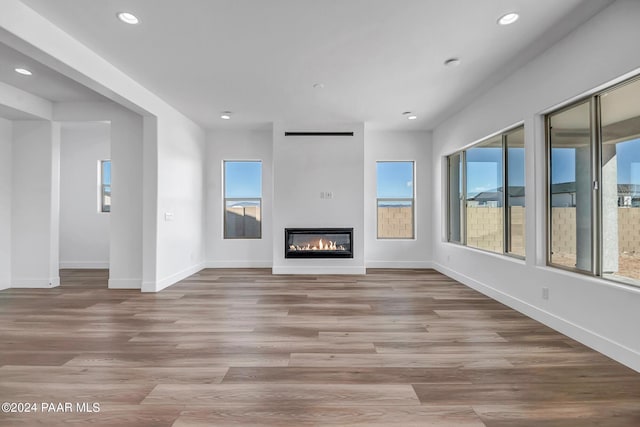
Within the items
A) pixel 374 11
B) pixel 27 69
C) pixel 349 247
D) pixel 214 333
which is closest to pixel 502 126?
pixel 374 11

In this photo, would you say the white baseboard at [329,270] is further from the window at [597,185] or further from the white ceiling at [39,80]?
the white ceiling at [39,80]

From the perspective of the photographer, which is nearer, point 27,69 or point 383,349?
point 383,349

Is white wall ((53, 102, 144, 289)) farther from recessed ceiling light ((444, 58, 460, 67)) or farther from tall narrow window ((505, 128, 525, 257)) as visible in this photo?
tall narrow window ((505, 128, 525, 257))

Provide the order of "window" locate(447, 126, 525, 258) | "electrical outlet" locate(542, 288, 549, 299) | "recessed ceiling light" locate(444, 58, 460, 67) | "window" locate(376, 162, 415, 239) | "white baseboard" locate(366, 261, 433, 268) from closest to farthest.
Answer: "electrical outlet" locate(542, 288, 549, 299) < "recessed ceiling light" locate(444, 58, 460, 67) < "window" locate(447, 126, 525, 258) < "white baseboard" locate(366, 261, 433, 268) < "window" locate(376, 162, 415, 239)

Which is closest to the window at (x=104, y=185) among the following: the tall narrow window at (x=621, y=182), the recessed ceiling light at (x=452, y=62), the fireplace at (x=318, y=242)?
the fireplace at (x=318, y=242)

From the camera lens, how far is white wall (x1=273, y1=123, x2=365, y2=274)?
5836 mm

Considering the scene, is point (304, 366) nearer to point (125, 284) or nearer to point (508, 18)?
point (508, 18)

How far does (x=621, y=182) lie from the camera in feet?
8.29

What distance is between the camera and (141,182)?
15.7ft

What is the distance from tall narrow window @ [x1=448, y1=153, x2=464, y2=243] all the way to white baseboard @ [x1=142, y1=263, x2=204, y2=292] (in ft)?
15.6

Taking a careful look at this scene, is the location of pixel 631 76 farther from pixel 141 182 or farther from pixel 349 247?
pixel 141 182

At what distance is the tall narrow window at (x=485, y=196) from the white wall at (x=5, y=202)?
7056 mm

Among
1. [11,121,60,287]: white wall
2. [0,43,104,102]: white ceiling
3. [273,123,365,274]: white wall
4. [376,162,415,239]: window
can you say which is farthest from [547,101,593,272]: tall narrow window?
[11,121,60,287]: white wall

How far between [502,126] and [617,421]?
3183 mm
